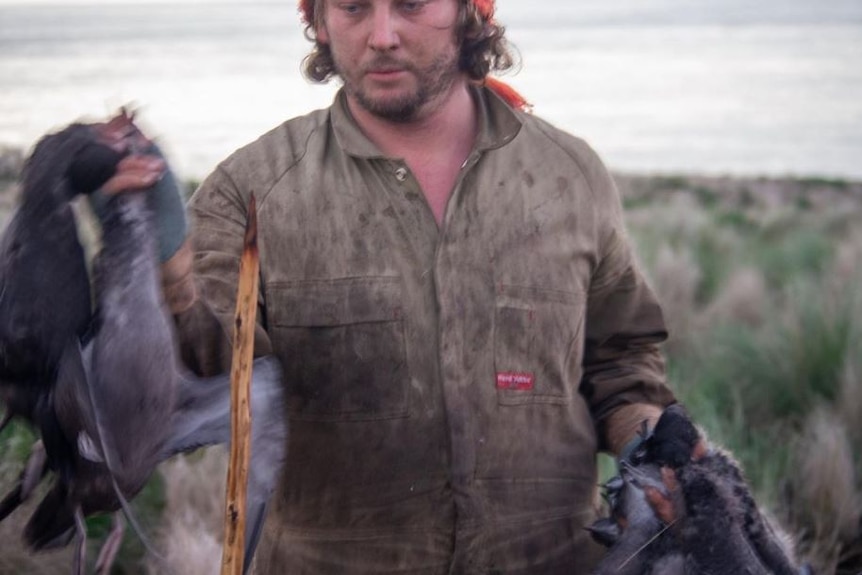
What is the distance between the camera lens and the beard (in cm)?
329

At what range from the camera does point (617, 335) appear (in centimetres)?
371

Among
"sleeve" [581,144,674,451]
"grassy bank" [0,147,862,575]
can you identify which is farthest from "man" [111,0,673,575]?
"grassy bank" [0,147,862,575]

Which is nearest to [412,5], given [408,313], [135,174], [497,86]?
[497,86]

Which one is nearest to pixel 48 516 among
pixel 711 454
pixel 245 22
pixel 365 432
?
pixel 365 432

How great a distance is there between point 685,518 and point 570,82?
61726mm

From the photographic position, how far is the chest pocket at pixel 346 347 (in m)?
3.23

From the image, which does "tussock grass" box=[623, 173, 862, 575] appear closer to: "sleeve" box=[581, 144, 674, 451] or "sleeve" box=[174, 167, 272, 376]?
"sleeve" box=[581, 144, 674, 451]

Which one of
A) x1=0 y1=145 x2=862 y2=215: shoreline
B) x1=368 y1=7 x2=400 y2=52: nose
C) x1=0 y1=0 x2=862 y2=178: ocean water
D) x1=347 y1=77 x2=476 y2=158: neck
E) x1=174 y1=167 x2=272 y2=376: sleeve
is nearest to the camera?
x1=174 y1=167 x2=272 y2=376: sleeve

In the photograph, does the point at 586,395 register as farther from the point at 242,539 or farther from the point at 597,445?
the point at 242,539

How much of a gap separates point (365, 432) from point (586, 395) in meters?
0.77

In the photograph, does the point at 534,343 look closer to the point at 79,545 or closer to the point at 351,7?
the point at 351,7

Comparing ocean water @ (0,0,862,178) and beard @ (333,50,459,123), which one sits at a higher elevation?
beard @ (333,50,459,123)

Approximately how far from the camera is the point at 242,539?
2.18 meters

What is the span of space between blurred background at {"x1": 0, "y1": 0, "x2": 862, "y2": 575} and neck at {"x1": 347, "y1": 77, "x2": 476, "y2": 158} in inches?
20.1
